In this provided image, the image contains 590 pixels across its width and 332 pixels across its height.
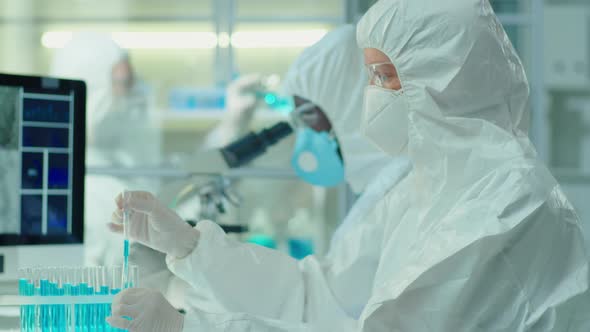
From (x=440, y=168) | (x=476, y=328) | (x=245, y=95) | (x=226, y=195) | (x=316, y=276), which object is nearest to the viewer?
(x=476, y=328)

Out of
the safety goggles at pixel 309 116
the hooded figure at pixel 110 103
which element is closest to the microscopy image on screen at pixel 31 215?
the safety goggles at pixel 309 116

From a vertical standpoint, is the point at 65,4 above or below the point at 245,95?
above

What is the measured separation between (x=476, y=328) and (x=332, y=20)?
1635 millimetres

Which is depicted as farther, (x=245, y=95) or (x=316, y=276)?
(x=245, y=95)

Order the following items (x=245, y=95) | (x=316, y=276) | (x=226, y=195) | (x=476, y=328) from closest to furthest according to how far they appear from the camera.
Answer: (x=476, y=328)
(x=316, y=276)
(x=226, y=195)
(x=245, y=95)

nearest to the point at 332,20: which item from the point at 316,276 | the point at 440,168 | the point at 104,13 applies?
the point at 104,13

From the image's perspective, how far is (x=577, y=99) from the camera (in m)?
3.74

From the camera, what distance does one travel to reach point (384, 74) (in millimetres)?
1408

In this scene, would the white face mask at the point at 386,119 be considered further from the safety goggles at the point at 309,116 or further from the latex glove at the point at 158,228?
the safety goggles at the point at 309,116

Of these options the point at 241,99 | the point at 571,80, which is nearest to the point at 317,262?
the point at 241,99

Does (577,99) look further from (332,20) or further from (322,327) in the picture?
(322,327)

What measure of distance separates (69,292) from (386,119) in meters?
0.66

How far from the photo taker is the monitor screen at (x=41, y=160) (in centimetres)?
139

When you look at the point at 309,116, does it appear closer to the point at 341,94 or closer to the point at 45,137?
the point at 341,94
